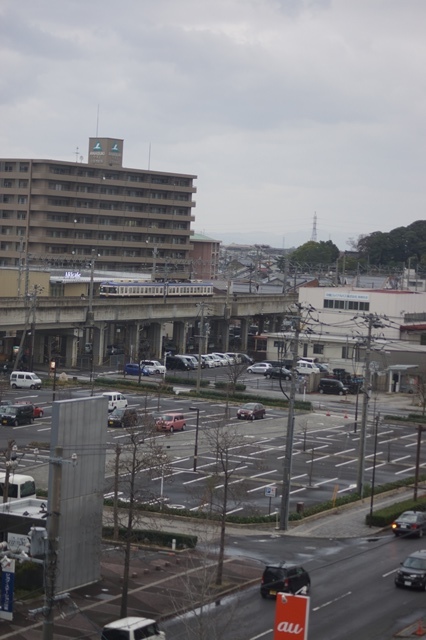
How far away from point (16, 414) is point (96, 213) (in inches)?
2537

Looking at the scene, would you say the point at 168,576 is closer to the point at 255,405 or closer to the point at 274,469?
the point at 274,469

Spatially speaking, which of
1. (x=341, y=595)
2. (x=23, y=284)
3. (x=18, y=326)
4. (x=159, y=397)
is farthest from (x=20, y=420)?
(x=23, y=284)

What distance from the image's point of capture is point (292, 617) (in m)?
14.4

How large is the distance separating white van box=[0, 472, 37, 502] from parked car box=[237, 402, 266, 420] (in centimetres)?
2236

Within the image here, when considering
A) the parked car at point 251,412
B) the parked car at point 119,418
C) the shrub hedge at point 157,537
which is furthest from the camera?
the parked car at point 251,412

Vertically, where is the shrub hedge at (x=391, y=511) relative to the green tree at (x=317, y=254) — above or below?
below

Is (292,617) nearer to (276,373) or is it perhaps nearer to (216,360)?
(276,373)

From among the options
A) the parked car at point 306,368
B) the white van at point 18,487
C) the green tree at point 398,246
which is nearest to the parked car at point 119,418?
the white van at point 18,487

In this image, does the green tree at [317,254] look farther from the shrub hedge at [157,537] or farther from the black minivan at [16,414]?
the shrub hedge at [157,537]

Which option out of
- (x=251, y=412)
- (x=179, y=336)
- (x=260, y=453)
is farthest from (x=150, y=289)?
(x=260, y=453)

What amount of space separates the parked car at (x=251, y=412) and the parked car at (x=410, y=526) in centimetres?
2074

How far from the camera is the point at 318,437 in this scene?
162 ft

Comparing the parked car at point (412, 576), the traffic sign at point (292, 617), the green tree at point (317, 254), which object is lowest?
the parked car at point (412, 576)

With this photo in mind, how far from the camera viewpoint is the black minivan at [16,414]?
154 feet
